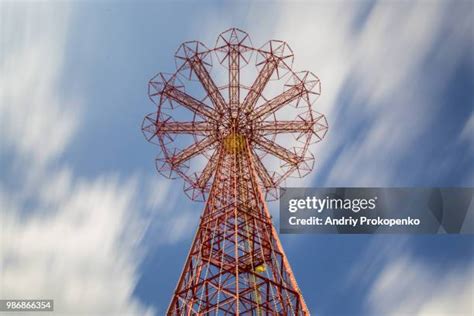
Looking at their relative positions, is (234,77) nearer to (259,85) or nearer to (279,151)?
(259,85)

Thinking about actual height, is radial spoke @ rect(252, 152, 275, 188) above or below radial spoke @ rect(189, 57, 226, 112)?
below

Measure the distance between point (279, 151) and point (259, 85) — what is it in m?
2.61

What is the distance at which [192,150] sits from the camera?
20.4 meters

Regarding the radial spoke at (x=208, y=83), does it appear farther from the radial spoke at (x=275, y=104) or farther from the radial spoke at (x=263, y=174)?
the radial spoke at (x=263, y=174)

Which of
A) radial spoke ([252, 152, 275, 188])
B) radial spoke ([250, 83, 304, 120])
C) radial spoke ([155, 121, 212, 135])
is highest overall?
radial spoke ([250, 83, 304, 120])

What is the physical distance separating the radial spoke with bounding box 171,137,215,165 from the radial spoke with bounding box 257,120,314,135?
1919 millimetres

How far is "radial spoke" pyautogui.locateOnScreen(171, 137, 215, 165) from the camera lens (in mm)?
20344

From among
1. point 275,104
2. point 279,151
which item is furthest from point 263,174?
point 275,104

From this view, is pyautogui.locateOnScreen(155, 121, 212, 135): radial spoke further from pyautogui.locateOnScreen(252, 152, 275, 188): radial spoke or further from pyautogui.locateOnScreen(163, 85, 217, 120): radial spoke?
pyautogui.locateOnScreen(252, 152, 275, 188): radial spoke

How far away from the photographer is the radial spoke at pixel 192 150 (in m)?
20.3

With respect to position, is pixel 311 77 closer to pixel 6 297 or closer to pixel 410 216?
pixel 410 216

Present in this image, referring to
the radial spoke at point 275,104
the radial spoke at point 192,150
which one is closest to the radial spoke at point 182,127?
the radial spoke at point 192,150

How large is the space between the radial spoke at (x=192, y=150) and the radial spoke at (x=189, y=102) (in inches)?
37.3

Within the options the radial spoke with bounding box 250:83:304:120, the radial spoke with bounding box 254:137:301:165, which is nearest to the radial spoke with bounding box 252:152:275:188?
the radial spoke with bounding box 254:137:301:165
